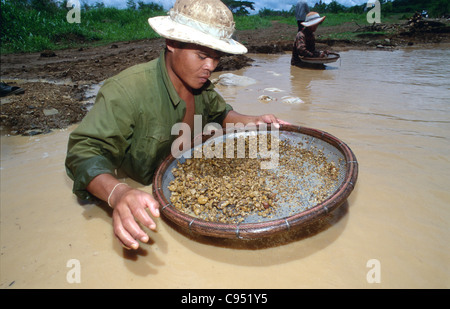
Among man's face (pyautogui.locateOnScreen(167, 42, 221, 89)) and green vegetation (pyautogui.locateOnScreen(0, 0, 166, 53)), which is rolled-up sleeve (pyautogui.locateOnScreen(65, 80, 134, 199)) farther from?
green vegetation (pyautogui.locateOnScreen(0, 0, 166, 53))

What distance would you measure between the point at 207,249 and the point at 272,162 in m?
0.87

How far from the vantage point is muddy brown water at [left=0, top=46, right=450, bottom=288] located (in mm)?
1257

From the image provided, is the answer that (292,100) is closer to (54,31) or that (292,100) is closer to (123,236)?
(123,236)

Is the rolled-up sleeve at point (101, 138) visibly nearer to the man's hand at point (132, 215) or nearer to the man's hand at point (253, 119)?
the man's hand at point (132, 215)

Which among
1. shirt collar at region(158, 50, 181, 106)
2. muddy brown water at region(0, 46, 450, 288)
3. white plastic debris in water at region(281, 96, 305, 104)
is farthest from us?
white plastic debris in water at region(281, 96, 305, 104)

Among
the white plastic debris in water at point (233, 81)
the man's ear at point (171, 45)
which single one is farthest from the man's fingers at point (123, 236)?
the white plastic debris in water at point (233, 81)

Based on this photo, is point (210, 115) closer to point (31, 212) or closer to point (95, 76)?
point (31, 212)

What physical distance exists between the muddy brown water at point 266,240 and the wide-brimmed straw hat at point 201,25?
1069mm

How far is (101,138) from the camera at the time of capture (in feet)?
4.59

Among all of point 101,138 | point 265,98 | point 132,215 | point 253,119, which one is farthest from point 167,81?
point 265,98

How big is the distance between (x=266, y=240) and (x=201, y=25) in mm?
1216

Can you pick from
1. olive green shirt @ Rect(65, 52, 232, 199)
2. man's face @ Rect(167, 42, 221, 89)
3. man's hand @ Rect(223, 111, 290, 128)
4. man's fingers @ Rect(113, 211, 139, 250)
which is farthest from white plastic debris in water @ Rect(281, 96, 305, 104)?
man's fingers @ Rect(113, 211, 139, 250)

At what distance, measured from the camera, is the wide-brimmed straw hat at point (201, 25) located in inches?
53.2

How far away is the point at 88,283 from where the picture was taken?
125 cm
